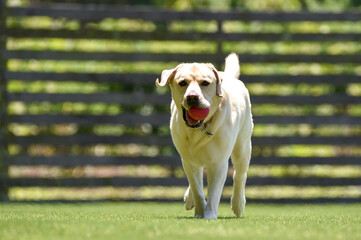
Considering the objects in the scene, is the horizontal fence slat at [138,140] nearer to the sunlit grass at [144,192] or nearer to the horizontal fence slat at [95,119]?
the horizontal fence slat at [95,119]

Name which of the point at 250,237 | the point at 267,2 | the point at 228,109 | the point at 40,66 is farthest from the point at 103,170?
the point at 250,237

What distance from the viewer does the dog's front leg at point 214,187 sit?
4.48 m

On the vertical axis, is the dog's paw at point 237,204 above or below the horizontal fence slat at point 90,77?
below

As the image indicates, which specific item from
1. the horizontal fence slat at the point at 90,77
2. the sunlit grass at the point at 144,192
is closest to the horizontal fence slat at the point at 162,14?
the horizontal fence slat at the point at 90,77

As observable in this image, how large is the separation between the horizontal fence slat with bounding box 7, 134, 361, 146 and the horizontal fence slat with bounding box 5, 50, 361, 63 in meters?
0.69

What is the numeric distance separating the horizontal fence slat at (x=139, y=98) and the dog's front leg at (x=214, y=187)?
9.40 ft

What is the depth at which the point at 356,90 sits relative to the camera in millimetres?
10445

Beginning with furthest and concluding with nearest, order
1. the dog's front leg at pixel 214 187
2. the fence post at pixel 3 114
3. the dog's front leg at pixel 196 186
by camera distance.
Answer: the fence post at pixel 3 114 < the dog's front leg at pixel 196 186 < the dog's front leg at pixel 214 187

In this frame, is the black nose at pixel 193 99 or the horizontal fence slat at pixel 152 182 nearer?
the black nose at pixel 193 99

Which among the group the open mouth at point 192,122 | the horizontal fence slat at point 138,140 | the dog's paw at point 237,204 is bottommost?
the horizontal fence slat at point 138,140

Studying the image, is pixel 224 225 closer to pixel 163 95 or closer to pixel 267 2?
pixel 163 95

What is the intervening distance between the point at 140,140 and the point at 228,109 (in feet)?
9.28

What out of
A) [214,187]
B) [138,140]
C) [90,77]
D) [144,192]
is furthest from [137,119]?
[214,187]

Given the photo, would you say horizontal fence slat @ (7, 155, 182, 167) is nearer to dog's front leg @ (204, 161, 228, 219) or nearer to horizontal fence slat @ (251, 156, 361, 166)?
horizontal fence slat @ (251, 156, 361, 166)
